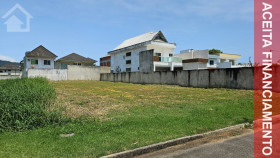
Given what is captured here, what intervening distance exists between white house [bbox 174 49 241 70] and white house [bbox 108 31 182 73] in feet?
14.9

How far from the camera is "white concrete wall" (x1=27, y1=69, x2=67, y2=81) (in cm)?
3200

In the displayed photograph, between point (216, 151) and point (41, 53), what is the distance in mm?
47430

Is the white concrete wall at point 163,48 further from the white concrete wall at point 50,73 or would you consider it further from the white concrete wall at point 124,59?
the white concrete wall at point 50,73

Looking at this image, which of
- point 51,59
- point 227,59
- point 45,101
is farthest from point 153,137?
point 227,59

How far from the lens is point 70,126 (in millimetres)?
5250

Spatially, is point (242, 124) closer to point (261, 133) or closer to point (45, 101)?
point (261, 133)

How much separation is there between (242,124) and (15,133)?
6.40 metres

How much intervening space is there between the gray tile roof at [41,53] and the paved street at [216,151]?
46.0m

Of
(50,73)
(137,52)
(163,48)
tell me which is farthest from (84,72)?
(163,48)

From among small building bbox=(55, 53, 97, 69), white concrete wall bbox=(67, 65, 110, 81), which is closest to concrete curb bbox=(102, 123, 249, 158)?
white concrete wall bbox=(67, 65, 110, 81)

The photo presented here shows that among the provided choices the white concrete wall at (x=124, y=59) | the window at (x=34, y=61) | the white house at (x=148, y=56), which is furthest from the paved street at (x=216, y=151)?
the window at (x=34, y=61)

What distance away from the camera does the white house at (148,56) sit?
1257 inches

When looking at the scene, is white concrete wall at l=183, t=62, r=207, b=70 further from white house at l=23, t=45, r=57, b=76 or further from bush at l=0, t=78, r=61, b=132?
bush at l=0, t=78, r=61, b=132

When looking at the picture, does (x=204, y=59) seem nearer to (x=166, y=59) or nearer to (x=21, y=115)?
(x=166, y=59)
